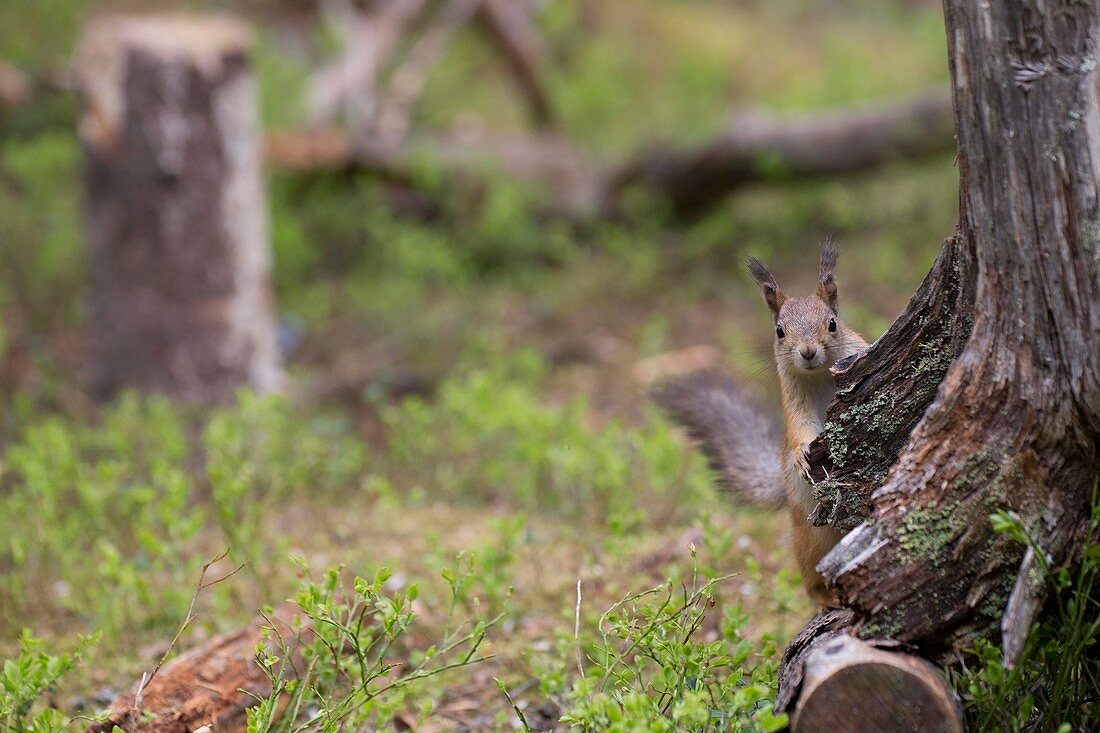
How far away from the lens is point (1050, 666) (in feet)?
7.05

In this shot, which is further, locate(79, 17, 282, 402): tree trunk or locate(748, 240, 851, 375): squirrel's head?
locate(79, 17, 282, 402): tree trunk

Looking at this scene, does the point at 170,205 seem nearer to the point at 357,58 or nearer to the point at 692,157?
the point at 692,157

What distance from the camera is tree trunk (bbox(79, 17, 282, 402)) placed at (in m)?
6.09

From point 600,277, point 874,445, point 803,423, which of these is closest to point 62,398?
point 600,277

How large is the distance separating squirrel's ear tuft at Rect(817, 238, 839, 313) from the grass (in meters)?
0.55

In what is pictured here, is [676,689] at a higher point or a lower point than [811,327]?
lower

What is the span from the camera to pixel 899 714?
2010 mm

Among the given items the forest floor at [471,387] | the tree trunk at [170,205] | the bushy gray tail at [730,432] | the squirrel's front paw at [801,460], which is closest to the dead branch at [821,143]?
A: the forest floor at [471,387]

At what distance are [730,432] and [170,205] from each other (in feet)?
13.4

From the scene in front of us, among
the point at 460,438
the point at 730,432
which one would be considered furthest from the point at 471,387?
the point at 730,432

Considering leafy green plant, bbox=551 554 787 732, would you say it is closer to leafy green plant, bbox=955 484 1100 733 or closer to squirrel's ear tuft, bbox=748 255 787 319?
leafy green plant, bbox=955 484 1100 733

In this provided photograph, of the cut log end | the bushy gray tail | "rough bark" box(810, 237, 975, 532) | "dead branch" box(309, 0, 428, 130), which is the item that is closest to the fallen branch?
"dead branch" box(309, 0, 428, 130)

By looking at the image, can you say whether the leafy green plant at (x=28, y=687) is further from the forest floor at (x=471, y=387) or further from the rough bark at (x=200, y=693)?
the forest floor at (x=471, y=387)

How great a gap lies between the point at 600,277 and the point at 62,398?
3.75 metres
